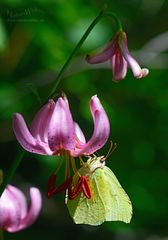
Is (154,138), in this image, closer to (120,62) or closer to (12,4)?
(12,4)

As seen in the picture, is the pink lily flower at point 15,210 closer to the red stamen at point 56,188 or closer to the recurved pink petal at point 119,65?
the red stamen at point 56,188

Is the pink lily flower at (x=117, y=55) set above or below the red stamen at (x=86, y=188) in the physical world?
above

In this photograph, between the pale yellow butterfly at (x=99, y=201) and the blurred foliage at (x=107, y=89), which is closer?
the pale yellow butterfly at (x=99, y=201)

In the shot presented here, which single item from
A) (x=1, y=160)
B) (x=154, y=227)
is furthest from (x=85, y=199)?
(x=1, y=160)

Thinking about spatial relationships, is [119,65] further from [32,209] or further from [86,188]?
[32,209]

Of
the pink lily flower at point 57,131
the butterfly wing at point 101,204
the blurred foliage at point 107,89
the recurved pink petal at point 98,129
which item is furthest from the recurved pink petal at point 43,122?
the blurred foliage at point 107,89

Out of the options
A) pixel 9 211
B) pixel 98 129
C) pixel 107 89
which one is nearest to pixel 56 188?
pixel 98 129

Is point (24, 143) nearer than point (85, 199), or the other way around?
point (24, 143)
